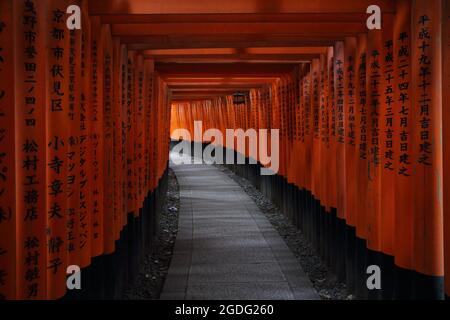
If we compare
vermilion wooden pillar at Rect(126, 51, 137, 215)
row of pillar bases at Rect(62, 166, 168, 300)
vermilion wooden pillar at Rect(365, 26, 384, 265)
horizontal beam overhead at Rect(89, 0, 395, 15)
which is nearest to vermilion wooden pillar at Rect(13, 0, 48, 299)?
row of pillar bases at Rect(62, 166, 168, 300)

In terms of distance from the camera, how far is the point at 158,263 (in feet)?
35.1

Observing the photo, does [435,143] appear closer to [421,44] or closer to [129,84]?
[421,44]

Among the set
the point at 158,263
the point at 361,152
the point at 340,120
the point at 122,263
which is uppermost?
the point at 340,120

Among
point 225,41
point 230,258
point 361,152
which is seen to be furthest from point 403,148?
point 230,258

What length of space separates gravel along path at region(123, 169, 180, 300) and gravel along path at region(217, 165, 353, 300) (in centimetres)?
236

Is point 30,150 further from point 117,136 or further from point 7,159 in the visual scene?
point 117,136

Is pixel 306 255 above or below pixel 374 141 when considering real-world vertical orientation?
below

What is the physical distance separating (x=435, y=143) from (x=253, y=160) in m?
16.1

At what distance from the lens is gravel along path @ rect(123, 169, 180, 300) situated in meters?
8.62

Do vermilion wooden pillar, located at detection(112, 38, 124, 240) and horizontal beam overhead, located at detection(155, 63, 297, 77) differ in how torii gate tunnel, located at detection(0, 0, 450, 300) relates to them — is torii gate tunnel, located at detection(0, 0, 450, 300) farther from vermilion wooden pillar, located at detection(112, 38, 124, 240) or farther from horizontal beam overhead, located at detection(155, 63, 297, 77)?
horizontal beam overhead, located at detection(155, 63, 297, 77)

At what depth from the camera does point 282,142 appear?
14.9 meters

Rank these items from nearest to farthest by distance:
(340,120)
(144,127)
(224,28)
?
(224,28), (340,120), (144,127)

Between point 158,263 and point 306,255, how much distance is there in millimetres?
2718

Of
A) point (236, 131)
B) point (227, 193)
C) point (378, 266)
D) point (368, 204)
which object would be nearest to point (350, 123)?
point (368, 204)
